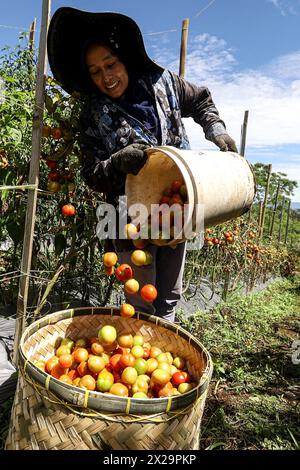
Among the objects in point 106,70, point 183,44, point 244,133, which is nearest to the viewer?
point 106,70

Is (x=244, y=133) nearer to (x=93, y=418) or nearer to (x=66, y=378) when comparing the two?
(x=66, y=378)

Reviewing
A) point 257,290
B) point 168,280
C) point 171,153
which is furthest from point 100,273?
point 257,290

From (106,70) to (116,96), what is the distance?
10cm

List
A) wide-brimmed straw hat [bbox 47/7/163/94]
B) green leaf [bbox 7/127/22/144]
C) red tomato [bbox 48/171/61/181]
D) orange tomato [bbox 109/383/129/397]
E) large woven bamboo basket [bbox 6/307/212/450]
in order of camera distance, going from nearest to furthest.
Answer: large woven bamboo basket [bbox 6/307/212/450]
orange tomato [bbox 109/383/129/397]
wide-brimmed straw hat [bbox 47/7/163/94]
green leaf [bbox 7/127/22/144]
red tomato [bbox 48/171/61/181]

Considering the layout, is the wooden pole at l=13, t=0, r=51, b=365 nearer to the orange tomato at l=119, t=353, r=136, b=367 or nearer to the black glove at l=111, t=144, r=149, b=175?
the black glove at l=111, t=144, r=149, b=175

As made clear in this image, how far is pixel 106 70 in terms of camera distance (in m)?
1.41

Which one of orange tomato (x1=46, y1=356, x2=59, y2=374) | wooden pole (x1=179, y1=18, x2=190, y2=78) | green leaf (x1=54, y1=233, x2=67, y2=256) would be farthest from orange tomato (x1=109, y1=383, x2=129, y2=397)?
wooden pole (x1=179, y1=18, x2=190, y2=78)

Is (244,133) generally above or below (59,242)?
above

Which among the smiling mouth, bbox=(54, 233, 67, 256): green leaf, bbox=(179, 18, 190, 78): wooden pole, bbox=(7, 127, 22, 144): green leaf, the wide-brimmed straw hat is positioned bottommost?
bbox=(54, 233, 67, 256): green leaf

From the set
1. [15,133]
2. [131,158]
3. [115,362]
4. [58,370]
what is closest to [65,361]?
[58,370]

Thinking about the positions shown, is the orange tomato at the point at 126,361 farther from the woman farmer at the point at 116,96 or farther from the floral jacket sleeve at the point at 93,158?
the floral jacket sleeve at the point at 93,158

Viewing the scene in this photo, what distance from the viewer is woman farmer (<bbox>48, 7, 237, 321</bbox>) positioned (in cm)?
140
